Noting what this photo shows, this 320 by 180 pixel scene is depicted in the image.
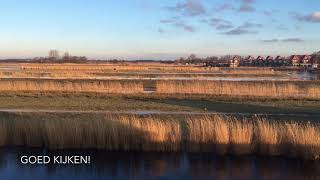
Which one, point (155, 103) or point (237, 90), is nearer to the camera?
point (155, 103)

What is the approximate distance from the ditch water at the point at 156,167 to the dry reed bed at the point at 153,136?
0.99 feet

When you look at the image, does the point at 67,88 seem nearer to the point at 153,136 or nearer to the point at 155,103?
the point at 155,103

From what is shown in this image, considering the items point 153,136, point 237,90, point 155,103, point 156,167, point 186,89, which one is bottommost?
point 156,167

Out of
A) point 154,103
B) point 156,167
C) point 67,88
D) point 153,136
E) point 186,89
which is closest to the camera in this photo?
point 156,167

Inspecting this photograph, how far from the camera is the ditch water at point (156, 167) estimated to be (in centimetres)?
1476

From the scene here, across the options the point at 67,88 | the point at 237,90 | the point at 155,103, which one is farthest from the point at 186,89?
the point at 67,88

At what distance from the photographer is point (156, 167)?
1545cm

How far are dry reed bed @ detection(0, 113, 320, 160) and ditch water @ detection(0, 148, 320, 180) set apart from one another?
0.30 m

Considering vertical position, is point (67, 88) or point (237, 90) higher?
point (67, 88)

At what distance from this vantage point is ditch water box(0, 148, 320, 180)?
14758mm

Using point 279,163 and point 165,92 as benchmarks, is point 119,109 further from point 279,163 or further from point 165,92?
point 279,163

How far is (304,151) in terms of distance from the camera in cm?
1622

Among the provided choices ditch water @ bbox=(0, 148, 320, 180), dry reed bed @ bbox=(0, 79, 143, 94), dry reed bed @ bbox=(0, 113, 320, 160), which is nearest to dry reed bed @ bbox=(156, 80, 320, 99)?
dry reed bed @ bbox=(0, 79, 143, 94)

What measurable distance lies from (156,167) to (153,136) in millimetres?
1573
